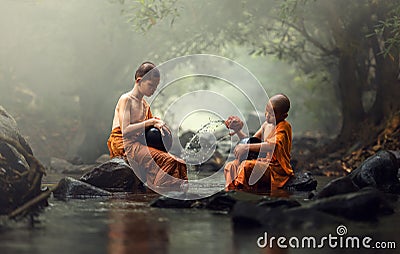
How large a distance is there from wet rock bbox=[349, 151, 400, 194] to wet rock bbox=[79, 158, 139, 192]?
10.8 ft

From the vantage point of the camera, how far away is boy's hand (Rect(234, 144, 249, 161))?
962 centimetres

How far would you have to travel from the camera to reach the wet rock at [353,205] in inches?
255

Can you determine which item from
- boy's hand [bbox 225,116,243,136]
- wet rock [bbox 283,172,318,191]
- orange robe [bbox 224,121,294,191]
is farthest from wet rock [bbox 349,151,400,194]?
boy's hand [bbox 225,116,243,136]

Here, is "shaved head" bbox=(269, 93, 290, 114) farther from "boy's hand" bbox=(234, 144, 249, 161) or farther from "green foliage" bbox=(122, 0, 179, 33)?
"green foliage" bbox=(122, 0, 179, 33)

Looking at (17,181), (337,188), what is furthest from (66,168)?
(337,188)

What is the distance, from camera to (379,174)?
32.7 ft

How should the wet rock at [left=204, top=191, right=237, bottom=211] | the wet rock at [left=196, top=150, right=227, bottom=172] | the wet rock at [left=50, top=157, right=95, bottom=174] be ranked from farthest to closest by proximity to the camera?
A: the wet rock at [left=196, top=150, right=227, bottom=172] → the wet rock at [left=50, top=157, right=95, bottom=174] → the wet rock at [left=204, top=191, right=237, bottom=211]

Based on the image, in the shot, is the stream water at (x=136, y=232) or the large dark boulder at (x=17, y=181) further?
the large dark boulder at (x=17, y=181)

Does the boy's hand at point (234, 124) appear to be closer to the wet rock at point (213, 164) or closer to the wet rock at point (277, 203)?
the wet rock at point (277, 203)

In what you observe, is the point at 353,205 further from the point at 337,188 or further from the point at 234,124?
the point at 234,124

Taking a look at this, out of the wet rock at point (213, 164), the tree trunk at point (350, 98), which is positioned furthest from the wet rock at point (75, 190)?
the tree trunk at point (350, 98)

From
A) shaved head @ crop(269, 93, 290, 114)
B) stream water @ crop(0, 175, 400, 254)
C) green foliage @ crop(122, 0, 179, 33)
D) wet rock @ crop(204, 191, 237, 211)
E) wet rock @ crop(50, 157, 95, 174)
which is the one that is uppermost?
green foliage @ crop(122, 0, 179, 33)

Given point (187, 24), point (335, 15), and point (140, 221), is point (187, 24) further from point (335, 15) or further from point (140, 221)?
point (140, 221)

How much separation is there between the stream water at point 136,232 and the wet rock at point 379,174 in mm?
2886
